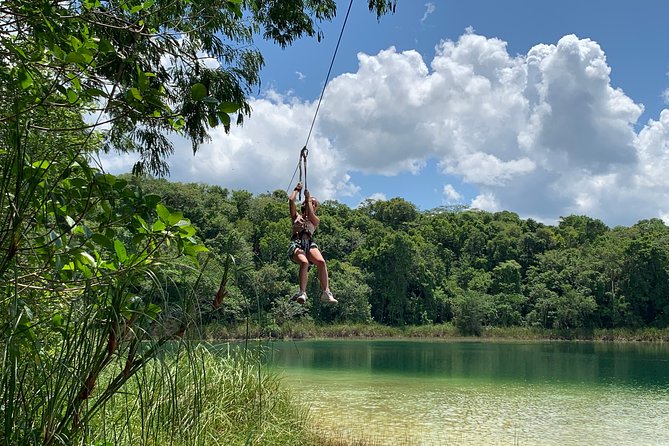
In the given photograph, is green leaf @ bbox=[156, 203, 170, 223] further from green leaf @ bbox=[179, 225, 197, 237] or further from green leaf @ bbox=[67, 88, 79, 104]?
green leaf @ bbox=[67, 88, 79, 104]

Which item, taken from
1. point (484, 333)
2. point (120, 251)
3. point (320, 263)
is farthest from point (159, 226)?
point (484, 333)

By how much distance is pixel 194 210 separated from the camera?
40969 millimetres

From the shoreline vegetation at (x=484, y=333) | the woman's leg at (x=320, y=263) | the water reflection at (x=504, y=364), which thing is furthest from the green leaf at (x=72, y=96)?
the shoreline vegetation at (x=484, y=333)

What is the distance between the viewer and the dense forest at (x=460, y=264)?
43.5m

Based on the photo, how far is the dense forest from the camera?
4353 centimetres

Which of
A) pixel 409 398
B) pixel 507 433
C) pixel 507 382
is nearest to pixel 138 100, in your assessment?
pixel 507 433

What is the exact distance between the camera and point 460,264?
57.2 m

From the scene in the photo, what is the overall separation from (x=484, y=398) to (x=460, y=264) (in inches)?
1697

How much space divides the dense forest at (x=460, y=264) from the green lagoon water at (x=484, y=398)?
612 inches

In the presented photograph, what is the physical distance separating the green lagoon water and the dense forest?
15.6 meters

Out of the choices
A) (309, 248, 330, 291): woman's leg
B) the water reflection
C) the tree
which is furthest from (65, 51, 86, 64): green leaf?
the water reflection

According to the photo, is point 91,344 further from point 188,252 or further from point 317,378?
point 317,378

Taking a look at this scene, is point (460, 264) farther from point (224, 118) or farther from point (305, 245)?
point (224, 118)

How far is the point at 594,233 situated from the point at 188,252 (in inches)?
2429
